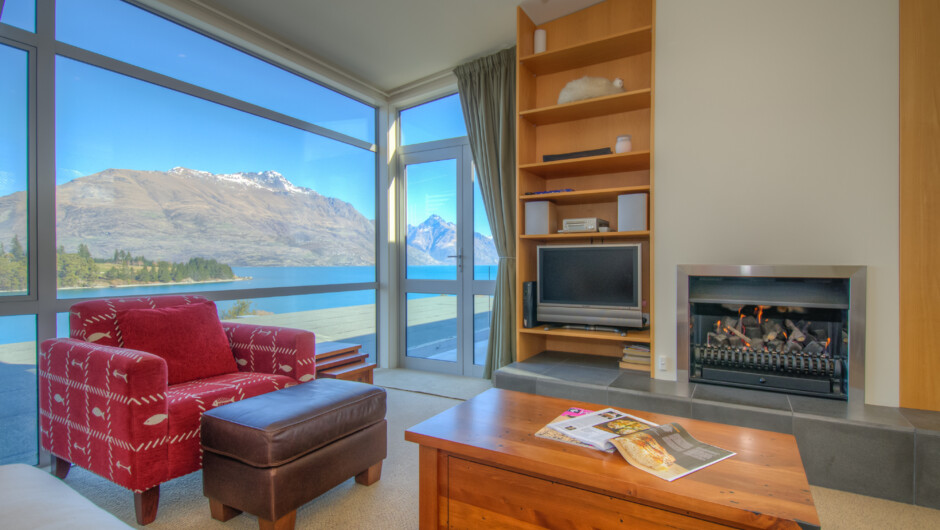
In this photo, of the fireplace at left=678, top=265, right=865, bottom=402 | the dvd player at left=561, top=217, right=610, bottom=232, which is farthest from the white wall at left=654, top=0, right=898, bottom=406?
the dvd player at left=561, top=217, right=610, bottom=232

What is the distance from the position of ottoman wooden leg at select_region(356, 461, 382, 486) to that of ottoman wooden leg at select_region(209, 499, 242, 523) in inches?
20.9

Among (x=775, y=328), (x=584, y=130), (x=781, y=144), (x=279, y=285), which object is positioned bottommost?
(x=775, y=328)

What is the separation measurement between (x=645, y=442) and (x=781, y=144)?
1.94 m

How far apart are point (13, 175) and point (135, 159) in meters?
0.56

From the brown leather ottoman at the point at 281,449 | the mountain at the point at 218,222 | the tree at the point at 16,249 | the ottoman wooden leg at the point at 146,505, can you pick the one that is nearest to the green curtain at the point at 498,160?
the mountain at the point at 218,222

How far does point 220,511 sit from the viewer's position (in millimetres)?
1756

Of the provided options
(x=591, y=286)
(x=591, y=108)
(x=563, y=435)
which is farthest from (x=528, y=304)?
(x=563, y=435)

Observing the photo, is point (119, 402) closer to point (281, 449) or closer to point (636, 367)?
point (281, 449)

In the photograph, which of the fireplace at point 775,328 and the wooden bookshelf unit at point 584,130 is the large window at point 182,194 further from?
the fireplace at point 775,328

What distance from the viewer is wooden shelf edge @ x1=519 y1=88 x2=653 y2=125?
2.77 meters

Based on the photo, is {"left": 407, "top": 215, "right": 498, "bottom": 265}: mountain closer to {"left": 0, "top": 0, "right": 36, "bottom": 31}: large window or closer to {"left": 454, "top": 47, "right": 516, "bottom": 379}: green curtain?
{"left": 454, "top": 47, "right": 516, "bottom": 379}: green curtain

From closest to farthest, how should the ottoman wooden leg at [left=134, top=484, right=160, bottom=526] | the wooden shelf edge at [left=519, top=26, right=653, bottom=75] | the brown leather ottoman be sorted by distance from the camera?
the brown leather ottoman → the ottoman wooden leg at [left=134, top=484, right=160, bottom=526] → the wooden shelf edge at [left=519, top=26, right=653, bottom=75]

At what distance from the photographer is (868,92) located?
2.20m

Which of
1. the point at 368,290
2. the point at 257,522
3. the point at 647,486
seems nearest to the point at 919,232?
the point at 647,486
